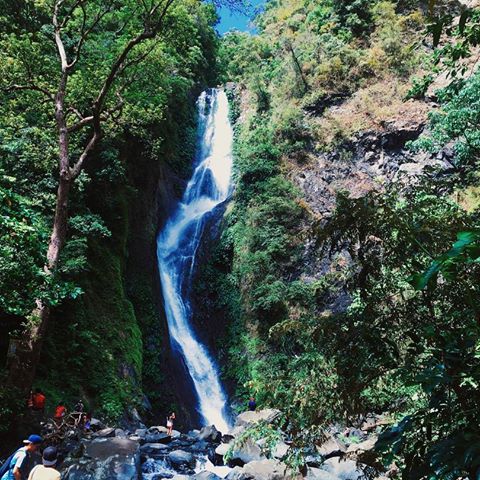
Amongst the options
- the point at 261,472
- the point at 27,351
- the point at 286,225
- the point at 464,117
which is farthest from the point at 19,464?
the point at 286,225

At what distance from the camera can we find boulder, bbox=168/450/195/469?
891 cm

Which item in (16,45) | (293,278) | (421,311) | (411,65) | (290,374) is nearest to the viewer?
(421,311)

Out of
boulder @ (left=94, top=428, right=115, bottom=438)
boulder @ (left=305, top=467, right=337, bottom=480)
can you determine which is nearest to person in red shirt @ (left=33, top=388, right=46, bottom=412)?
boulder @ (left=94, top=428, right=115, bottom=438)

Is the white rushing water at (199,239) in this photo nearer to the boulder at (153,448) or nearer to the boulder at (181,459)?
the boulder at (153,448)

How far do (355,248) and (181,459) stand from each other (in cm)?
755

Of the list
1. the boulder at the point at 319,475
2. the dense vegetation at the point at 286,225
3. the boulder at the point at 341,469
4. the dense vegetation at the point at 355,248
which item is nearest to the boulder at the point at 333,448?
the boulder at the point at 341,469

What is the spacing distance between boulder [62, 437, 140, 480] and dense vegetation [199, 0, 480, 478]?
3034mm

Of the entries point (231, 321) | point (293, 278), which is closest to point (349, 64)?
point (293, 278)

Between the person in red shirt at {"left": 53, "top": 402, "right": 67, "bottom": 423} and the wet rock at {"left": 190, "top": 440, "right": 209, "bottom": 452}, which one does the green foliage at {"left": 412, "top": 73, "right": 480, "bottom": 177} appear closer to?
the wet rock at {"left": 190, "top": 440, "right": 209, "bottom": 452}

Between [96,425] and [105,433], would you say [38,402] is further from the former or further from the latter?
[96,425]

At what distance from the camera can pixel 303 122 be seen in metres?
20.8

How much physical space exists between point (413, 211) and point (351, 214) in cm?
41

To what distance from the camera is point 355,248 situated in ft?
11.3

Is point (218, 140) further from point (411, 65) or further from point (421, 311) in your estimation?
point (421, 311)
